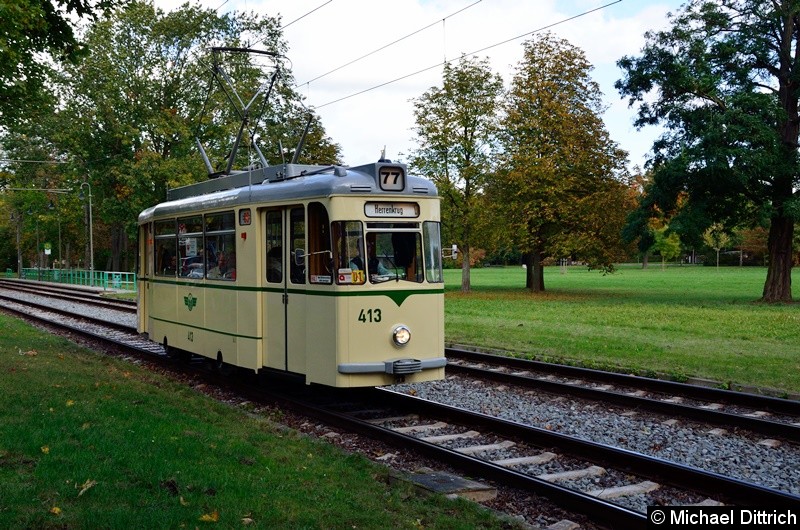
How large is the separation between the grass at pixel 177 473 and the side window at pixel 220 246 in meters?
2.22

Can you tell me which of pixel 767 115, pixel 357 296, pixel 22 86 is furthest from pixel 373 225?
pixel 767 115

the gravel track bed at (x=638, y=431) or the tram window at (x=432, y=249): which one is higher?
the tram window at (x=432, y=249)

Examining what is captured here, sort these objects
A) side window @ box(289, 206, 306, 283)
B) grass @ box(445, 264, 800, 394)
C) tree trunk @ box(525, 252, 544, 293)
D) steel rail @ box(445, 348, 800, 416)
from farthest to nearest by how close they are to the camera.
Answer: tree trunk @ box(525, 252, 544, 293) → grass @ box(445, 264, 800, 394) → steel rail @ box(445, 348, 800, 416) → side window @ box(289, 206, 306, 283)

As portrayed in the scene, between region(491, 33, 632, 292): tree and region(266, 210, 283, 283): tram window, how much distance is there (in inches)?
1143

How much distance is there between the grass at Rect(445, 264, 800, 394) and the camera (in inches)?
571

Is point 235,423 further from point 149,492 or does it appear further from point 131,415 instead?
point 149,492

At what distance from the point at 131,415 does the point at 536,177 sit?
32.2 meters

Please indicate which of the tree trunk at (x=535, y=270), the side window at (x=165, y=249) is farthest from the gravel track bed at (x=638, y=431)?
the tree trunk at (x=535, y=270)

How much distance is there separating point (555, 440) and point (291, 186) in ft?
15.7

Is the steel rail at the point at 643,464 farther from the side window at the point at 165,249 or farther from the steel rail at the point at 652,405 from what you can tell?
the side window at the point at 165,249

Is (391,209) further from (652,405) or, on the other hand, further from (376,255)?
(652,405)

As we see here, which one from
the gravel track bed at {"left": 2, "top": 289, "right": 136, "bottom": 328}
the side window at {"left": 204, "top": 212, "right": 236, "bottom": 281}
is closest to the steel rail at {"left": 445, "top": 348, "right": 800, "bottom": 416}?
the side window at {"left": 204, "top": 212, "right": 236, "bottom": 281}

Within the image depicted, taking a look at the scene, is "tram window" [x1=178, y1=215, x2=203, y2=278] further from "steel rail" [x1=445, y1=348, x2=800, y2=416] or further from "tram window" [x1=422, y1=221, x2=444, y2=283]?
"steel rail" [x1=445, y1=348, x2=800, y2=416]

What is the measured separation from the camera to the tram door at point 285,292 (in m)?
10.7
